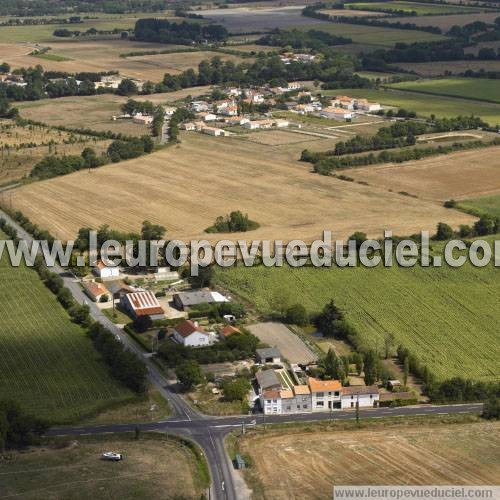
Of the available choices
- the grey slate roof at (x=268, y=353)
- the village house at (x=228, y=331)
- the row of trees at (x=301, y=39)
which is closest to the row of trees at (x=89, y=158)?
the village house at (x=228, y=331)

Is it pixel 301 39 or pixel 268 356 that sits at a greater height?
pixel 301 39

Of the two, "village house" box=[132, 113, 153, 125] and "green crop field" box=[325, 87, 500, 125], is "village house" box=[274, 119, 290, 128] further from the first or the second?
"green crop field" box=[325, 87, 500, 125]

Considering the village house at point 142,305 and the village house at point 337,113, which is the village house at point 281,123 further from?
the village house at point 142,305

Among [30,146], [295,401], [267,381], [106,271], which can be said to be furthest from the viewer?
[30,146]

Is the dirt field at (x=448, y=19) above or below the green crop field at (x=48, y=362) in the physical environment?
above

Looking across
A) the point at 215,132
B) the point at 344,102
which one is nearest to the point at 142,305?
the point at 215,132

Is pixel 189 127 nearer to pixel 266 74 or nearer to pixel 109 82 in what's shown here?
pixel 109 82

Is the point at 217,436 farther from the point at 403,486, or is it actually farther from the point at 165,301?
the point at 165,301
